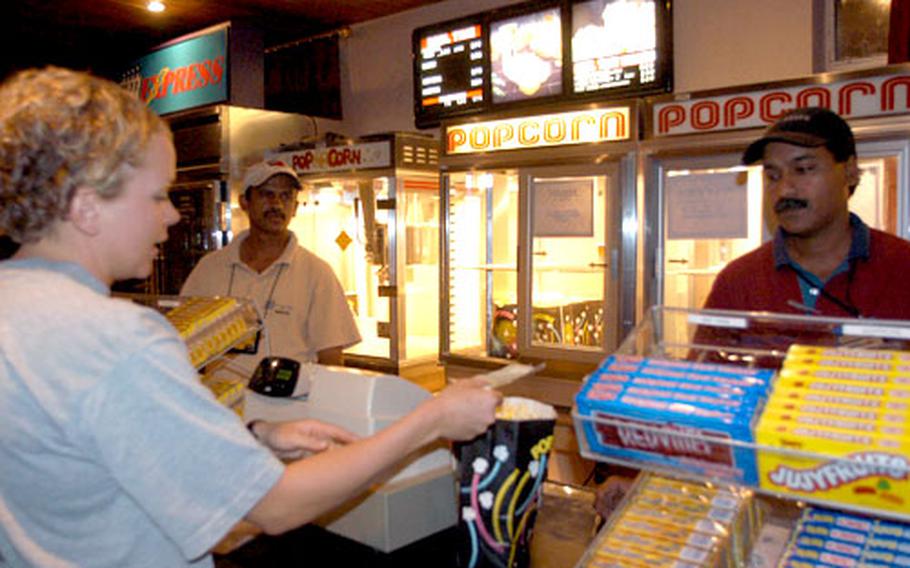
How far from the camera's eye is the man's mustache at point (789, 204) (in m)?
1.92

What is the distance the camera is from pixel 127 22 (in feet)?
20.1

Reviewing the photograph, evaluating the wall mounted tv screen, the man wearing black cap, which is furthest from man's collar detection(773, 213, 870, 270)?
the wall mounted tv screen

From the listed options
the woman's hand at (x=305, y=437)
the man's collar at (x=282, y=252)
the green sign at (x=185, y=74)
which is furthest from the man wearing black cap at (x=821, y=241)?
Result: the green sign at (x=185, y=74)

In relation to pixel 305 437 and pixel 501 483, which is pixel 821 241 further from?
pixel 305 437

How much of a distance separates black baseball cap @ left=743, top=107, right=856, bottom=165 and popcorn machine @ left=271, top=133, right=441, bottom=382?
3.00 metres

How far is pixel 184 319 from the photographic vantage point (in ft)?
6.40

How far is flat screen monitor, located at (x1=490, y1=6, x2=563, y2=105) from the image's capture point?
168 inches

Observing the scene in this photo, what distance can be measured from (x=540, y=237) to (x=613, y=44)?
1.13 meters

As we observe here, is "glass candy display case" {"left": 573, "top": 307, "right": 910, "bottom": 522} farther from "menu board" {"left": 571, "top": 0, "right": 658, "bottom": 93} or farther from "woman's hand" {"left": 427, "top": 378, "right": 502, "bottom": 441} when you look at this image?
"menu board" {"left": 571, "top": 0, "right": 658, "bottom": 93}

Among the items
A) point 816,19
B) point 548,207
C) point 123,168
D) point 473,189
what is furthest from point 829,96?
point 123,168

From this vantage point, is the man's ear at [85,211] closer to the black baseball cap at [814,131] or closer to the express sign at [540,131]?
the black baseball cap at [814,131]

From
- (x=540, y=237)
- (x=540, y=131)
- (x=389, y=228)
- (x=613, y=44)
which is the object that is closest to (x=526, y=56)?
(x=613, y=44)

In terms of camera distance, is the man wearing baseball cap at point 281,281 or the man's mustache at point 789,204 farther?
the man wearing baseball cap at point 281,281

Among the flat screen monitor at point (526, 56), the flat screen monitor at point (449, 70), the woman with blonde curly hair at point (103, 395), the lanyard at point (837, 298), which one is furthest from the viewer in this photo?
Answer: the flat screen monitor at point (449, 70)
